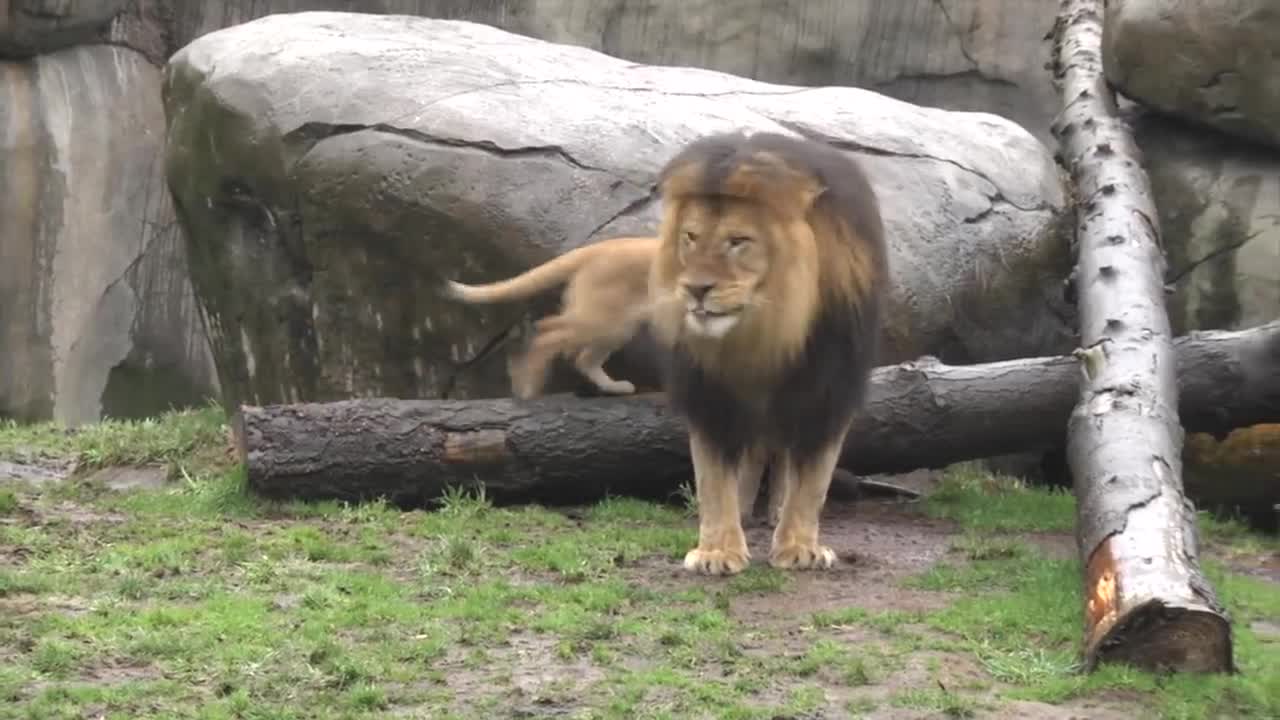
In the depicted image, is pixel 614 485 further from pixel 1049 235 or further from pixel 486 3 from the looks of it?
pixel 486 3

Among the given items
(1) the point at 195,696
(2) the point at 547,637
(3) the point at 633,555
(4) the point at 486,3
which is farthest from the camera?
(4) the point at 486,3

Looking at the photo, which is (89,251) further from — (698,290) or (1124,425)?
(1124,425)

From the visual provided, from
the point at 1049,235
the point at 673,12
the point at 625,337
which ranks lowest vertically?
the point at 625,337

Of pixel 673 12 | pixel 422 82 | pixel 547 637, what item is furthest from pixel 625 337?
pixel 673 12

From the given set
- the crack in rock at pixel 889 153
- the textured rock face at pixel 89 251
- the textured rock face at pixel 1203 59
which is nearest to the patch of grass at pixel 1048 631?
the crack in rock at pixel 889 153

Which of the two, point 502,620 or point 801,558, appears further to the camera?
point 801,558

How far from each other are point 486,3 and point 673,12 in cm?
144

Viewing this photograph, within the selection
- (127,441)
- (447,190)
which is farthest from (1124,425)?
(127,441)

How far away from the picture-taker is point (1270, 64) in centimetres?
970

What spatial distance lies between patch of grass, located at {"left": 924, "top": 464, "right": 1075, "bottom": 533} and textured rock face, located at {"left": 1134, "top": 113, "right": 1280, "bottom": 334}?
1901 mm

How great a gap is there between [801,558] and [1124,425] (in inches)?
53.3

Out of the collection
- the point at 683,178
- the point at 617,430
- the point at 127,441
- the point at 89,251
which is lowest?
the point at 127,441

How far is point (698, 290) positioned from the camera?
241 inches

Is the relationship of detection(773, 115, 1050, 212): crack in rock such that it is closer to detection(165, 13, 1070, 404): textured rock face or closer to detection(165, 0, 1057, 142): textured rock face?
detection(165, 13, 1070, 404): textured rock face
